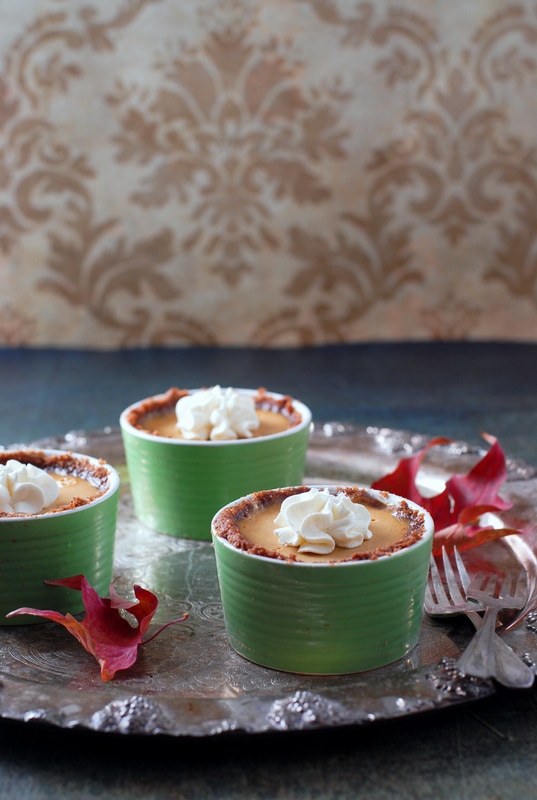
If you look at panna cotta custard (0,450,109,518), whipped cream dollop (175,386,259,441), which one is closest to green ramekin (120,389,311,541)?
whipped cream dollop (175,386,259,441)

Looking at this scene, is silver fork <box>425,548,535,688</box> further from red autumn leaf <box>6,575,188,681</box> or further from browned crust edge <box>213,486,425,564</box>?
red autumn leaf <box>6,575,188,681</box>

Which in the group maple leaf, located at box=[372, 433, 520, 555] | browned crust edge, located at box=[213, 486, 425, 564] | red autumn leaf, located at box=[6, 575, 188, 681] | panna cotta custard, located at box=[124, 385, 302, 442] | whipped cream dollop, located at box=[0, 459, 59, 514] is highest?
whipped cream dollop, located at box=[0, 459, 59, 514]

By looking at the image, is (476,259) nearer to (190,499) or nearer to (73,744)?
(190,499)

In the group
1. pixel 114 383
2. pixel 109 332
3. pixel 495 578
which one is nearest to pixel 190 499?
pixel 495 578

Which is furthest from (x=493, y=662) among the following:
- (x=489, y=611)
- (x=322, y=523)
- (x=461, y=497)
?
(x=461, y=497)

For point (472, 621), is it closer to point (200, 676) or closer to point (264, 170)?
point (200, 676)
